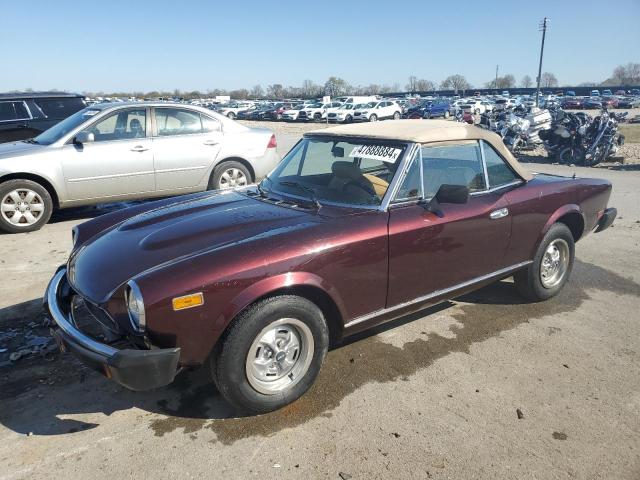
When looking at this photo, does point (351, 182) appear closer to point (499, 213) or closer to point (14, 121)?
point (499, 213)

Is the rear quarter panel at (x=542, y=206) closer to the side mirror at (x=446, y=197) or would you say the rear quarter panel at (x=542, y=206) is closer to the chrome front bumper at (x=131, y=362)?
the side mirror at (x=446, y=197)

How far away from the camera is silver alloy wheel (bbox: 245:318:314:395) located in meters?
2.78

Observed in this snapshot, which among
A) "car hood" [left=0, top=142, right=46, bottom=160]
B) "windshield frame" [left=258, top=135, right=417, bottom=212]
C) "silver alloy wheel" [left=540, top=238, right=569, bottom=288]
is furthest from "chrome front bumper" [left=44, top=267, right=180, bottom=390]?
"car hood" [left=0, top=142, right=46, bottom=160]

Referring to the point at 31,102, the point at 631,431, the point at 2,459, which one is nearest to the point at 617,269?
the point at 631,431

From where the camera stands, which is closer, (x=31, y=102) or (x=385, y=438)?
(x=385, y=438)

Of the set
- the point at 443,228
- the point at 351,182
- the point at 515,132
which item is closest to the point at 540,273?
the point at 443,228

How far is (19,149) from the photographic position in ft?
21.5

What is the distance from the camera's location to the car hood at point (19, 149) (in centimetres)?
639

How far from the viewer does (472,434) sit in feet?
8.93

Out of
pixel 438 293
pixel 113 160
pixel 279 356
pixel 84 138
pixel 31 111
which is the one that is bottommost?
pixel 279 356

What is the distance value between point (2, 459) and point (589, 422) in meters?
3.25

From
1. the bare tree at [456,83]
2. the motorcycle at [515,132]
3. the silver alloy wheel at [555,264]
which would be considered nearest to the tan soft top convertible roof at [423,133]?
the silver alloy wheel at [555,264]

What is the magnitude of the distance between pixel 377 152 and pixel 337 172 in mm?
343

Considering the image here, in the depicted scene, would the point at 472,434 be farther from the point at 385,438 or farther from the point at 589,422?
the point at 589,422
